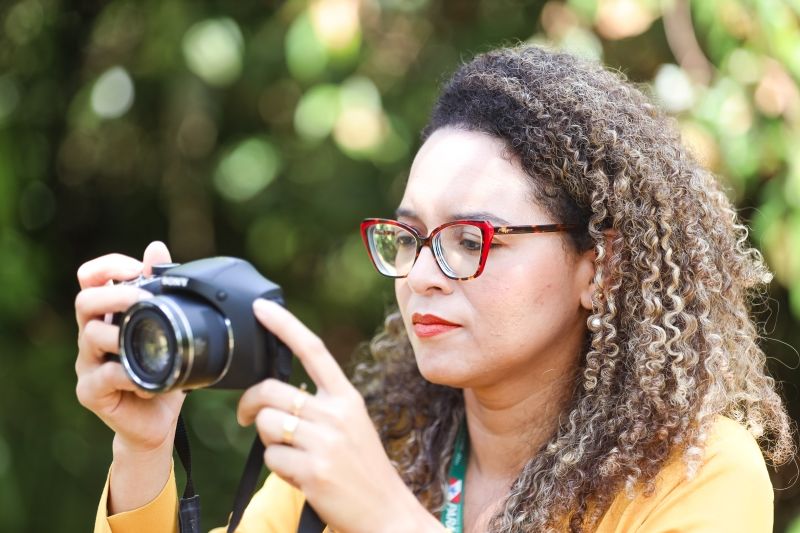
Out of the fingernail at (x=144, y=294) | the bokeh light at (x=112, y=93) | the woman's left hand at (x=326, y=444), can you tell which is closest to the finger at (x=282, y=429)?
the woman's left hand at (x=326, y=444)

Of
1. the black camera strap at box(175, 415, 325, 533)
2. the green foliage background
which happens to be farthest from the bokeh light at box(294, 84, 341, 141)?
the black camera strap at box(175, 415, 325, 533)

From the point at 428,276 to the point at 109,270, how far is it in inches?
19.1

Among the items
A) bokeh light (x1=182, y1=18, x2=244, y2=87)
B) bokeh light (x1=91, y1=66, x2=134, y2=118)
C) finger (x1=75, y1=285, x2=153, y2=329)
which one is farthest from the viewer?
bokeh light (x1=91, y1=66, x2=134, y2=118)

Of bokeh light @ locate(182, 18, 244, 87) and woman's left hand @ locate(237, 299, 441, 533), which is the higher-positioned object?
bokeh light @ locate(182, 18, 244, 87)

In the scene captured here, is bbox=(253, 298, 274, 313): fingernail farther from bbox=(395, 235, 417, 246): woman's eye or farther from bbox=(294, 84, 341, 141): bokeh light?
bbox=(294, 84, 341, 141): bokeh light

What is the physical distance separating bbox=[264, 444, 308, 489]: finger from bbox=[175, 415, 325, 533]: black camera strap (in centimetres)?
7

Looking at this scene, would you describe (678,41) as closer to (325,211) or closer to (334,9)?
(334,9)

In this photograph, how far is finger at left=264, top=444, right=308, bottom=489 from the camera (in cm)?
113

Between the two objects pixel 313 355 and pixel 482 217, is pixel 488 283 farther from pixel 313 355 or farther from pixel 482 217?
pixel 313 355

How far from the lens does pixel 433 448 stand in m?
1.86

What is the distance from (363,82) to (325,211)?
48 centimetres

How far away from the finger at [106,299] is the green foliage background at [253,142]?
100cm

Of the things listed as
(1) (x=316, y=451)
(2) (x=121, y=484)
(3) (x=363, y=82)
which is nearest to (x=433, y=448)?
(2) (x=121, y=484)

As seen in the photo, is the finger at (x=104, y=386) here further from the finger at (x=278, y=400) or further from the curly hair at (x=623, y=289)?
the curly hair at (x=623, y=289)
